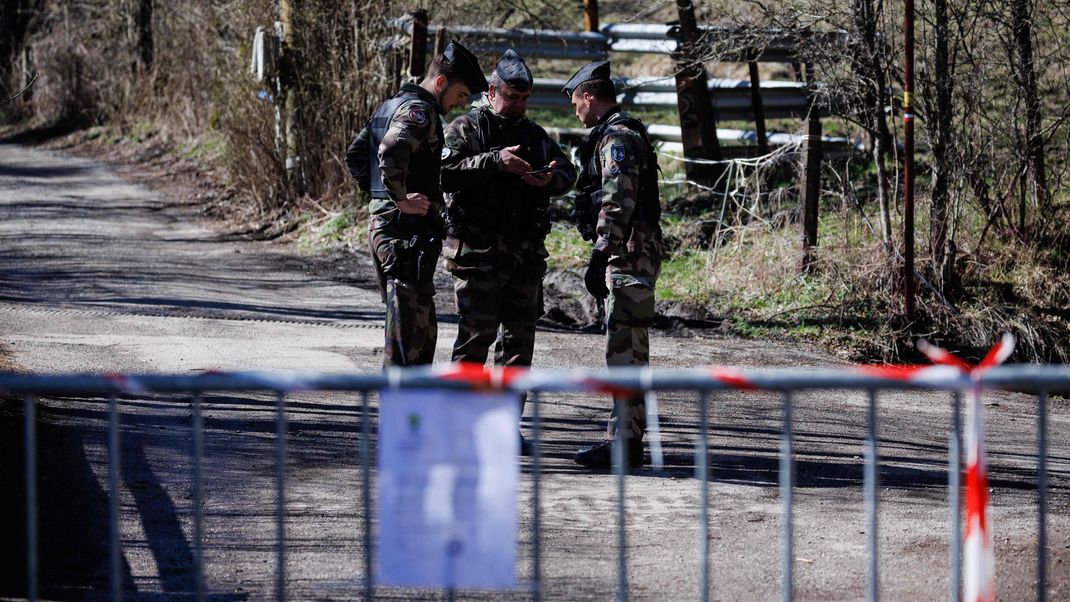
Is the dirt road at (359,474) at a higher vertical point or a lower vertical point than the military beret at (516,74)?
lower

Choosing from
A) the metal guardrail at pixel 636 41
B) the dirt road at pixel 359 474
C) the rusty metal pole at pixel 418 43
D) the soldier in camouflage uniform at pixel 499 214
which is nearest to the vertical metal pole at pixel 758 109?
the metal guardrail at pixel 636 41

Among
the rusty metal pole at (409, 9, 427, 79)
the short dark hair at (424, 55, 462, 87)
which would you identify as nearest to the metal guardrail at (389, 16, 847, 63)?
the rusty metal pole at (409, 9, 427, 79)

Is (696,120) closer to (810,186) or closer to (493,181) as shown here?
(810,186)

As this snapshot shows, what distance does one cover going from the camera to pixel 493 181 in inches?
235

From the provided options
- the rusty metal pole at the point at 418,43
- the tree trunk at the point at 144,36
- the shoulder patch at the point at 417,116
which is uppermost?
the tree trunk at the point at 144,36

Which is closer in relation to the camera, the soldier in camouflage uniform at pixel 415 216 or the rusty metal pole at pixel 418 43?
the soldier in camouflage uniform at pixel 415 216

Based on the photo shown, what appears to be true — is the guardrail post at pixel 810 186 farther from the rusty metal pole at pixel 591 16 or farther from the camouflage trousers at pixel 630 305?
the rusty metal pole at pixel 591 16

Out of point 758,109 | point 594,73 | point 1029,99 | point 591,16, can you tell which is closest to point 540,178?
point 594,73

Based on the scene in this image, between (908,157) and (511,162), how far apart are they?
14.0 ft

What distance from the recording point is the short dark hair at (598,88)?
5.85 metres

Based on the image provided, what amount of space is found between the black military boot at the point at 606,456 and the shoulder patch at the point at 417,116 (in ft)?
6.02

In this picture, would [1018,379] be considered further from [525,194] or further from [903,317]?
[903,317]

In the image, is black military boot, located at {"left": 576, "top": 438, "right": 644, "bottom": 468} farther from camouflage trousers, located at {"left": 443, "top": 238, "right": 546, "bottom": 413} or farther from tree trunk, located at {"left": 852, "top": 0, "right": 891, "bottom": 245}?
tree trunk, located at {"left": 852, "top": 0, "right": 891, "bottom": 245}

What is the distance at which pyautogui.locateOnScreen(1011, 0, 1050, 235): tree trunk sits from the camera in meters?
9.45
